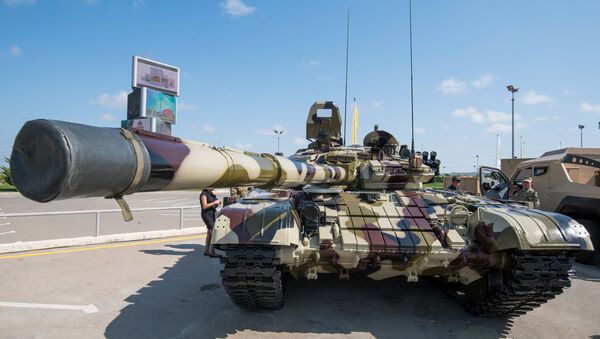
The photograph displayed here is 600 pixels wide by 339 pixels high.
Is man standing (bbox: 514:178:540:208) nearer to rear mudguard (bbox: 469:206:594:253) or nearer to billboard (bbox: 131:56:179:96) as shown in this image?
rear mudguard (bbox: 469:206:594:253)

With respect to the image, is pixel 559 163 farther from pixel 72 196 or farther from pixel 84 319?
pixel 72 196

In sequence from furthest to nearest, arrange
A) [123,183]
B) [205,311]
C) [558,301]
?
[558,301] → [205,311] → [123,183]

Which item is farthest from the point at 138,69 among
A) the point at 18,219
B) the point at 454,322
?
the point at 454,322

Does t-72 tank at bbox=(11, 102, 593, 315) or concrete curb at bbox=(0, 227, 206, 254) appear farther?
concrete curb at bbox=(0, 227, 206, 254)

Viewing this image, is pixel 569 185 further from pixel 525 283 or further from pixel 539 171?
pixel 525 283

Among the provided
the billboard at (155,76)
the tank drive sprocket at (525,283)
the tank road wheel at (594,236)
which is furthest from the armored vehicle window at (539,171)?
the billboard at (155,76)

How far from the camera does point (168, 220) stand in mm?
15789

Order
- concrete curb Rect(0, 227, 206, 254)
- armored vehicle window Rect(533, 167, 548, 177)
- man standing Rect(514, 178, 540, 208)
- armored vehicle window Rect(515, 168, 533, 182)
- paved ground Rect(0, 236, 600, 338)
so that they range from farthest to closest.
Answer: armored vehicle window Rect(515, 168, 533, 182), armored vehicle window Rect(533, 167, 548, 177), man standing Rect(514, 178, 540, 208), concrete curb Rect(0, 227, 206, 254), paved ground Rect(0, 236, 600, 338)

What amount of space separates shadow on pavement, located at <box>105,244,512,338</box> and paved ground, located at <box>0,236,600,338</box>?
1 cm

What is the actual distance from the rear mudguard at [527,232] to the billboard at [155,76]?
89.2 ft

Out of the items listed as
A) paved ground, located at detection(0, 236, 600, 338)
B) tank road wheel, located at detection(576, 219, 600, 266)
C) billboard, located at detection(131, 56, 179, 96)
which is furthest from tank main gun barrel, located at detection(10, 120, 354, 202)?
billboard, located at detection(131, 56, 179, 96)

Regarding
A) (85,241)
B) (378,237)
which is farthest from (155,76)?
(378,237)

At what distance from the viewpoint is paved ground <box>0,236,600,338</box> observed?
16.3 feet

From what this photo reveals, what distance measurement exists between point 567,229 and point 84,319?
5647 millimetres
